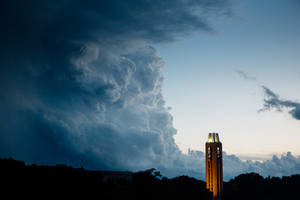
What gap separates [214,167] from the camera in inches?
4569

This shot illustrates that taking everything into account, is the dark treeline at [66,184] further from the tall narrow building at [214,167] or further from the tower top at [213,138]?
the tower top at [213,138]

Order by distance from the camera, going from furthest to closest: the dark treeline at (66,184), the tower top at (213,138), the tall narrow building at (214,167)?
the tower top at (213,138), the tall narrow building at (214,167), the dark treeline at (66,184)

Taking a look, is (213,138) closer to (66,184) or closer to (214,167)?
(214,167)

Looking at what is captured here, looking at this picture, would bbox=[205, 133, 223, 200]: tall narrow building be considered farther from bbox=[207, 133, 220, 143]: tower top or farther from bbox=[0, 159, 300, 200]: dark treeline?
bbox=[0, 159, 300, 200]: dark treeline

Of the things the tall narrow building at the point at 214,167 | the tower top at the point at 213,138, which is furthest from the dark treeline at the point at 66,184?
the tower top at the point at 213,138

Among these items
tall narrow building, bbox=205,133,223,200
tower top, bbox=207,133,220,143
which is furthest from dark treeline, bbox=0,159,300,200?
tower top, bbox=207,133,220,143

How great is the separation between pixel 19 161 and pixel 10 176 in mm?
10249

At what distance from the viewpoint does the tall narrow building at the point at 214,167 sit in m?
115

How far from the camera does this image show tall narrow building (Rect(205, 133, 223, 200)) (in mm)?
115375

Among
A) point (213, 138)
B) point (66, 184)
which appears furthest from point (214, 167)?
point (66, 184)

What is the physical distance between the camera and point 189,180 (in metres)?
114

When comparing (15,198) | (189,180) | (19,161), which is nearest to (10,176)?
(15,198)

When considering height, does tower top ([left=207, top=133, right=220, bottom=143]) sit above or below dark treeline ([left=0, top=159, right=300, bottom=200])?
above

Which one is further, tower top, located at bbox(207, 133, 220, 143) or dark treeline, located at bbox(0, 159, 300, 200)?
tower top, located at bbox(207, 133, 220, 143)
